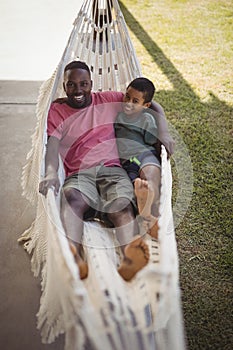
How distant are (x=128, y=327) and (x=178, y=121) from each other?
1.69 meters

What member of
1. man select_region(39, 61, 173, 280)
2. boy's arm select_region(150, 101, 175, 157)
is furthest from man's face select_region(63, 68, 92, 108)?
boy's arm select_region(150, 101, 175, 157)

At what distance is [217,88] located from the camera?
2906 mm

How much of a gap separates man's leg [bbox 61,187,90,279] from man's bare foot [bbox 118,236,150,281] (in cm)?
11

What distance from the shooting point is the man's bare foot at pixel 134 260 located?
3.80 ft

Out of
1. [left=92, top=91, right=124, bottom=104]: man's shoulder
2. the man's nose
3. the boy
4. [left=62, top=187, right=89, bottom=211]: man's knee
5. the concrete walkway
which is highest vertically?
the man's nose

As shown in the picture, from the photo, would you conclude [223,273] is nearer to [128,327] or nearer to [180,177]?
[180,177]

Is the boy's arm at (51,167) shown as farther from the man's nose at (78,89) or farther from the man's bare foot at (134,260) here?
the man's bare foot at (134,260)

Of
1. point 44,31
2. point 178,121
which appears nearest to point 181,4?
point 44,31

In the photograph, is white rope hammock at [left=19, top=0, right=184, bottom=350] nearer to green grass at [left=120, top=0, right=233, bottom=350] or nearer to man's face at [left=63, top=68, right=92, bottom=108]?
man's face at [left=63, top=68, right=92, bottom=108]

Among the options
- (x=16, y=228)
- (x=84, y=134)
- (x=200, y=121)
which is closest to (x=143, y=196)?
(x=84, y=134)

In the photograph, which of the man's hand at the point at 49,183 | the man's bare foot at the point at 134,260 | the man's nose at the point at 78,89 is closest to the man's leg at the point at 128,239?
the man's bare foot at the point at 134,260

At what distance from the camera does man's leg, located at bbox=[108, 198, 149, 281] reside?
1164 mm

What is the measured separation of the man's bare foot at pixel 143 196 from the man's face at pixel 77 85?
1.50 ft

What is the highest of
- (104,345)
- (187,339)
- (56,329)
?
(104,345)
